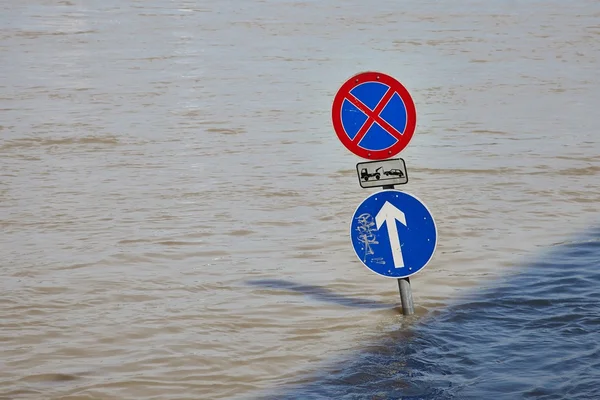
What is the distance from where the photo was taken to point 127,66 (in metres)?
23.0

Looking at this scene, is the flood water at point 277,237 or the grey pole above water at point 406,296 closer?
the flood water at point 277,237

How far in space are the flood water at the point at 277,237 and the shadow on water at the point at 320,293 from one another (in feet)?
0.09

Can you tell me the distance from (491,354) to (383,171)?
1.17 meters

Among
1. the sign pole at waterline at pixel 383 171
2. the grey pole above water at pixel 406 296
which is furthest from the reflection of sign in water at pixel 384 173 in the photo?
the grey pole above water at pixel 406 296

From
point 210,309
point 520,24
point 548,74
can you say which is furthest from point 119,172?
point 520,24

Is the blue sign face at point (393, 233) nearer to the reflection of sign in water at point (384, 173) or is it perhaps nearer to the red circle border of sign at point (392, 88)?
the reflection of sign in water at point (384, 173)

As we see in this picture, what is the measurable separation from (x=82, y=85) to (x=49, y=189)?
863 cm

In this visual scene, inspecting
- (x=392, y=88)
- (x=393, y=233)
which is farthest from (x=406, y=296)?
(x=392, y=88)

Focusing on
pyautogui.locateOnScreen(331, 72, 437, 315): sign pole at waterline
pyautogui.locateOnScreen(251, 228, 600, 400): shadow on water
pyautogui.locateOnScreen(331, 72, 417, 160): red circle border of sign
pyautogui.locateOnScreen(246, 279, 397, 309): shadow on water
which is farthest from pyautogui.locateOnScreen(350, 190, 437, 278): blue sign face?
pyautogui.locateOnScreen(246, 279, 397, 309): shadow on water

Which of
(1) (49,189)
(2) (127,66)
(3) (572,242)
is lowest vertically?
(3) (572,242)

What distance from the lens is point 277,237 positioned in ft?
31.8

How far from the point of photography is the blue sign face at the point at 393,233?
22.6 feet

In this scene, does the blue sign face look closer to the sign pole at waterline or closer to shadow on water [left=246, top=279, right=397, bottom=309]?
the sign pole at waterline

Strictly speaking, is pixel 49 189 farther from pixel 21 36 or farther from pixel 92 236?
pixel 21 36
